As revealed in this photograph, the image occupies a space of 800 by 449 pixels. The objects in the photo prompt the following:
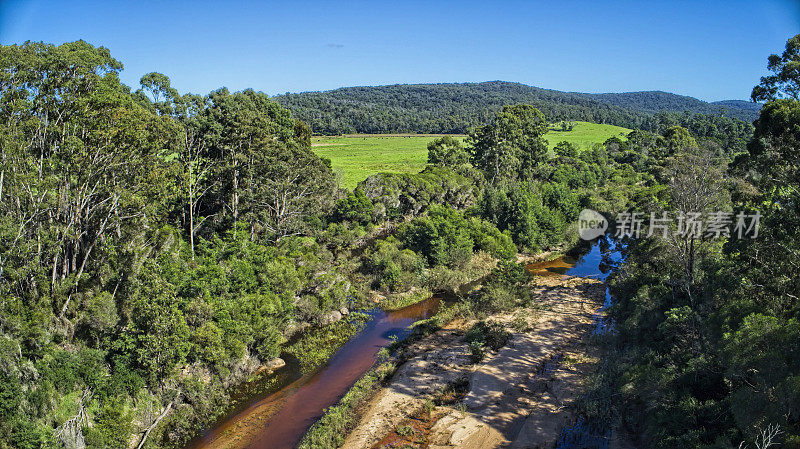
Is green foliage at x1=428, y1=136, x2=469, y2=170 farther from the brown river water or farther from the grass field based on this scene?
the brown river water

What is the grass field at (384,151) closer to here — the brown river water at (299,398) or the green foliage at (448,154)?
the green foliage at (448,154)

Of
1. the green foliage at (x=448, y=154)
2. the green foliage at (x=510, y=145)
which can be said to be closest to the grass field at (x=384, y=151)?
the green foliage at (x=448, y=154)

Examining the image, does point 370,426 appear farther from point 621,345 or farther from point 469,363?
point 621,345

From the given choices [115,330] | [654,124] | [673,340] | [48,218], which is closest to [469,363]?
[673,340]

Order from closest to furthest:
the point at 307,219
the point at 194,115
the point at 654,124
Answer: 1. the point at 194,115
2. the point at 307,219
3. the point at 654,124

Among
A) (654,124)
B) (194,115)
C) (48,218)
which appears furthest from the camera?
(654,124)

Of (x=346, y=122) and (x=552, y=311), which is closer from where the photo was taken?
(x=552, y=311)

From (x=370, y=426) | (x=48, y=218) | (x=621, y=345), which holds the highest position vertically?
(x=48, y=218)
